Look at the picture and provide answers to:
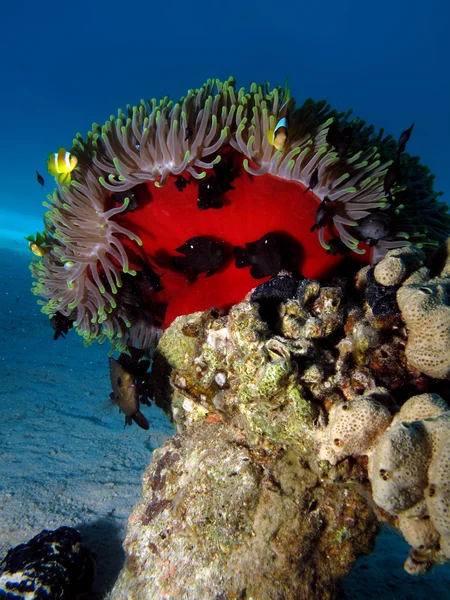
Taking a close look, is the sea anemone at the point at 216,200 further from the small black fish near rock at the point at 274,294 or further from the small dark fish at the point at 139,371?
the small dark fish at the point at 139,371

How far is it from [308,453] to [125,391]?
158 centimetres

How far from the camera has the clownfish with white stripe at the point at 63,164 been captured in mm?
2871

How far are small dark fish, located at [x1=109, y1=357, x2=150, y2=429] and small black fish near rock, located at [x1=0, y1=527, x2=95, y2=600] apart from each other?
107cm

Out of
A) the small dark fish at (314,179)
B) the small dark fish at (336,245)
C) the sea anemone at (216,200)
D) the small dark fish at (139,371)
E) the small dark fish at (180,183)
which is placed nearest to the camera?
the small dark fish at (314,179)

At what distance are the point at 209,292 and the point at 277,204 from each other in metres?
0.92

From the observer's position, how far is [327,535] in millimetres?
2152

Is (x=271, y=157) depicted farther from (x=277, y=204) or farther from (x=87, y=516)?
(x=87, y=516)

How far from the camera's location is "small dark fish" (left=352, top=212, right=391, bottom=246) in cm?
280

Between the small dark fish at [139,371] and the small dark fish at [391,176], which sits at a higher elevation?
the small dark fish at [391,176]

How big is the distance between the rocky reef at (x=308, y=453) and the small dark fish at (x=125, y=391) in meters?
0.59

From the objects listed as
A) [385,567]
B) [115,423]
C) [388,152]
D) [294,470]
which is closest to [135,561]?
[294,470]

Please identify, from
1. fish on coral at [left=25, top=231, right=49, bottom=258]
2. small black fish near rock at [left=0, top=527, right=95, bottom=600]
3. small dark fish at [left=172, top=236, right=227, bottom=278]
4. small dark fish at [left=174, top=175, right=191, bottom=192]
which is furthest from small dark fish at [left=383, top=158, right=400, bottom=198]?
small black fish near rock at [left=0, top=527, right=95, bottom=600]

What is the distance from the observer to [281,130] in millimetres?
2498

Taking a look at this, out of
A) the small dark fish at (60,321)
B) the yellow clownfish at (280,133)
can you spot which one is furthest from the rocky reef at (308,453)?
the small dark fish at (60,321)
